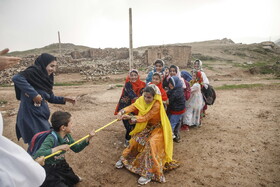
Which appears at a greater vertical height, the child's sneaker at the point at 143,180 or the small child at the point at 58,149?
the small child at the point at 58,149

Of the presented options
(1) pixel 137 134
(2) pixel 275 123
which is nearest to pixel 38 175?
(1) pixel 137 134

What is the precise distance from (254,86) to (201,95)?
7.00m

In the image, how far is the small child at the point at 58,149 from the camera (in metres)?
2.30

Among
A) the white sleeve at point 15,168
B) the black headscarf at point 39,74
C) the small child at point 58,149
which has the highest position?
the black headscarf at point 39,74

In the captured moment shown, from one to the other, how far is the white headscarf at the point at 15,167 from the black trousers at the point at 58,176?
121 cm

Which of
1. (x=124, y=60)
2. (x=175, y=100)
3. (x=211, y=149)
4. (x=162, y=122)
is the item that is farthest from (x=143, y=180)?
(x=124, y=60)

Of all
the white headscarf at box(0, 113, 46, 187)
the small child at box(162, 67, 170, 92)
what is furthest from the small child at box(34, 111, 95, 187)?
the small child at box(162, 67, 170, 92)

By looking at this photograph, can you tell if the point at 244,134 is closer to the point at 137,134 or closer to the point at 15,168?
the point at 137,134

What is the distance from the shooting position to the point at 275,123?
560cm

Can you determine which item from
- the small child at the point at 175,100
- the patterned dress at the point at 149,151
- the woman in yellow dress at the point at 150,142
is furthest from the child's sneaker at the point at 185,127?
the patterned dress at the point at 149,151

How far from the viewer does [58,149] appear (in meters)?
2.28

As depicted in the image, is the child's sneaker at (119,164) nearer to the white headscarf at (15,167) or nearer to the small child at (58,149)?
the small child at (58,149)

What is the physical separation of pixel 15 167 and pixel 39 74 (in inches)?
88.0

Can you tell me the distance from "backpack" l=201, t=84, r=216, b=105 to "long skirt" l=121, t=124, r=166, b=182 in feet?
8.58
